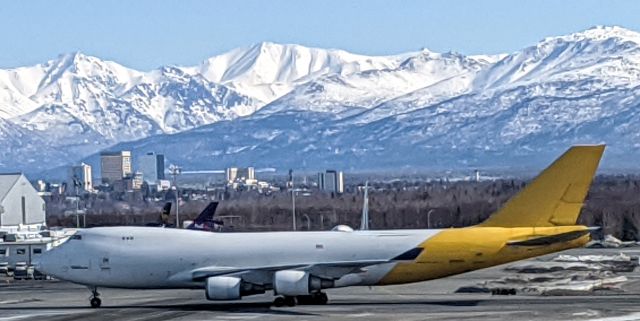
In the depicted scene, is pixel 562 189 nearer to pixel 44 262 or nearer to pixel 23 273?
pixel 44 262

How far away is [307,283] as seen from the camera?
6384 cm

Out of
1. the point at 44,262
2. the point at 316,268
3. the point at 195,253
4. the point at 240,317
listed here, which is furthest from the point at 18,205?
the point at 240,317

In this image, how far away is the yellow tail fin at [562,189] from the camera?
6197cm

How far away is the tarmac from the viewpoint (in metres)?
58.5

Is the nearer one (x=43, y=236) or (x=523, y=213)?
(x=523, y=213)

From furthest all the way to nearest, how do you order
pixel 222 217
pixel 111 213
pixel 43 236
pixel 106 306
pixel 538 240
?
pixel 111 213 < pixel 222 217 < pixel 43 236 < pixel 106 306 < pixel 538 240

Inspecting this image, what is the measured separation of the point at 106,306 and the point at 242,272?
6.90 meters

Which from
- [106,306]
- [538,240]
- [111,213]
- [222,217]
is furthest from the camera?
[111,213]

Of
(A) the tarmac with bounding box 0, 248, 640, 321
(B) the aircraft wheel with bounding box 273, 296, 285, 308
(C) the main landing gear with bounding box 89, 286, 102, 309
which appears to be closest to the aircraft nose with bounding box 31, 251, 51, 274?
(A) the tarmac with bounding box 0, 248, 640, 321

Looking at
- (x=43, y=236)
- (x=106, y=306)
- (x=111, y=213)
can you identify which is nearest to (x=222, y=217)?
(x=111, y=213)

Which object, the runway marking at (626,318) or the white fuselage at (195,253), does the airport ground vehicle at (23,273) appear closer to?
the white fuselage at (195,253)

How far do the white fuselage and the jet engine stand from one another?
65 centimetres

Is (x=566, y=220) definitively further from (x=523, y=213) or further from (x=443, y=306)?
(x=443, y=306)

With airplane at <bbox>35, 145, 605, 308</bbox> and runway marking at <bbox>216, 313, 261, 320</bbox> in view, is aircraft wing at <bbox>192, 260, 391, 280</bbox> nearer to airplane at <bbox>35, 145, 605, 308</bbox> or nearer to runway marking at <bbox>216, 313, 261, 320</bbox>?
airplane at <bbox>35, 145, 605, 308</bbox>
